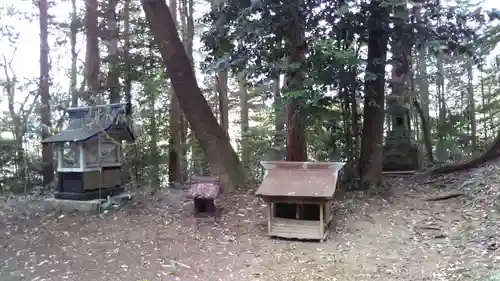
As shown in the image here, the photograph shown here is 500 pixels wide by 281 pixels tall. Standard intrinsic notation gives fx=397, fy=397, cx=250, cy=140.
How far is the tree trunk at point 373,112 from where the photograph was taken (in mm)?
6887

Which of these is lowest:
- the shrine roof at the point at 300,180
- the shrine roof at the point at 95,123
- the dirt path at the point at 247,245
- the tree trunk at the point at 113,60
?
the dirt path at the point at 247,245

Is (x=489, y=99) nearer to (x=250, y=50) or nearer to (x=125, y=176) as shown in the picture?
(x=250, y=50)

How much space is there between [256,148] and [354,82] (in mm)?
6296

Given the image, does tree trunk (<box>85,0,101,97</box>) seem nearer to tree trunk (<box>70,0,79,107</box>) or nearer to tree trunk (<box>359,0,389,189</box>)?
tree trunk (<box>70,0,79,107</box>)

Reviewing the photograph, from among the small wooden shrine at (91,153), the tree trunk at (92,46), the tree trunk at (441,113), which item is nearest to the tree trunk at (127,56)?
the tree trunk at (92,46)

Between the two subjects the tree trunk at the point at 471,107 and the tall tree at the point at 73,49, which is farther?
the tree trunk at the point at 471,107

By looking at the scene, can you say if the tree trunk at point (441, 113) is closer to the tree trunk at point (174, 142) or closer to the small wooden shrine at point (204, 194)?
the tree trunk at point (174, 142)

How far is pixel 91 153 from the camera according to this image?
741 centimetres

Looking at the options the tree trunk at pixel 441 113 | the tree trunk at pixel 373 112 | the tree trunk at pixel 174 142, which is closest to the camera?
the tree trunk at pixel 373 112

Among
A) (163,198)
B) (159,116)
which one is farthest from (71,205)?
(159,116)

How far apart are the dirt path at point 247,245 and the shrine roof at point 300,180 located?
2.27 ft

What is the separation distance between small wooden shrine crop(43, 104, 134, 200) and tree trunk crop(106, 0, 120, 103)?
256cm

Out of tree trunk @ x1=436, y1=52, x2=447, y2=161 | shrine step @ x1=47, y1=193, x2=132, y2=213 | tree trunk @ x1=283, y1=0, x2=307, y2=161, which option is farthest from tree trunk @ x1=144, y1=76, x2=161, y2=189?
tree trunk @ x1=436, y1=52, x2=447, y2=161

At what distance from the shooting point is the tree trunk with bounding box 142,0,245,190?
301 inches
